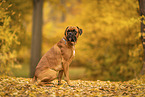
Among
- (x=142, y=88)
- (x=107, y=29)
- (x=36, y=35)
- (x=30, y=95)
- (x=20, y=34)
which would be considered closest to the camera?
(x=30, y=95)

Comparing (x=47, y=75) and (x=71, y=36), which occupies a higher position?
(x=71, y=36)

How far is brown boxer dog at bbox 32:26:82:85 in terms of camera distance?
19.9 feet

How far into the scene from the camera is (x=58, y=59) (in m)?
6.20

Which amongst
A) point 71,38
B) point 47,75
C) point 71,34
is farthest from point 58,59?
point 71,34

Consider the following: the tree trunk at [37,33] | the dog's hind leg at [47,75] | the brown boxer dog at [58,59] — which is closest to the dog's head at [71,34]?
the brown boxer dog at [58,59]

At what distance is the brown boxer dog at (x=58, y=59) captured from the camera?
6.06 m

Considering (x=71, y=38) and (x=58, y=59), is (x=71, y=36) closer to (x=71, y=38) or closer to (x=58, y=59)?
(x=71, y=38)

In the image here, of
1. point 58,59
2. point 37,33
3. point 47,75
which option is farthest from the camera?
point 37,33

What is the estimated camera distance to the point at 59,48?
6293 millimetres

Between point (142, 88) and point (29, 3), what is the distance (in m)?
10.7

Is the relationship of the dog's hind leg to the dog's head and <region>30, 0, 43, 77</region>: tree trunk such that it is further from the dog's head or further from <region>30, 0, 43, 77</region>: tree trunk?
<region>30, 0, 43, 77</region>: tree trunk

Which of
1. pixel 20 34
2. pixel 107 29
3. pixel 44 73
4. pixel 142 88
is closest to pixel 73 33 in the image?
pixel 44 73

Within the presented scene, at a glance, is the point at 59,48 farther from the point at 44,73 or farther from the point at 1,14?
the point at 1,14

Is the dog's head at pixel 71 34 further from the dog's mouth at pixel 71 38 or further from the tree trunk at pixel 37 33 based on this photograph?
the tree trunk at pixel 37 33
